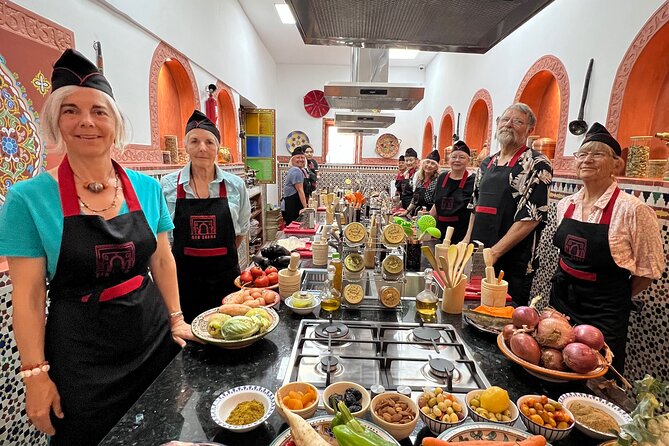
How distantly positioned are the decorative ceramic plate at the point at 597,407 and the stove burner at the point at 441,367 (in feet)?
1.09

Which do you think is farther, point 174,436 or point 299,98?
point 299,98

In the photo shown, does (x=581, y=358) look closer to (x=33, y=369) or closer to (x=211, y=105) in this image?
(x=33, y=369)

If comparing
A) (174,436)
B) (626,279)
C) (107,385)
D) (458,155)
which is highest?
(458,155)

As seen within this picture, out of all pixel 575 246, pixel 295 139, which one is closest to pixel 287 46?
pixel 295 139

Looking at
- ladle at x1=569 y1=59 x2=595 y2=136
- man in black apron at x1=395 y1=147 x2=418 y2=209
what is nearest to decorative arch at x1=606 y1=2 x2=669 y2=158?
ladle at x1=569 y1=59 x2=595 y2=136

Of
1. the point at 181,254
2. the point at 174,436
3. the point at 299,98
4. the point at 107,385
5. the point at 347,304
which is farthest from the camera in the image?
the point at 299,98

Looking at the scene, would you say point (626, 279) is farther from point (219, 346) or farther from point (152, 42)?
point (152, 42)

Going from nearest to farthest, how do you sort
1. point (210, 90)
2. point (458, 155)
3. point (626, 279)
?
point (626, 279)
point (458, 155)
point (210, 90)

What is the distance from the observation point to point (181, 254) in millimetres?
2453

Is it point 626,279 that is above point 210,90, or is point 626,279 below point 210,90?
below

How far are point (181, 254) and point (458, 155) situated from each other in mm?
3199

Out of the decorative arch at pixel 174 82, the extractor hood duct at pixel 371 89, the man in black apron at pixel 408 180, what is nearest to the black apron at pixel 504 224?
the extractor hood duct at pixel 371 89

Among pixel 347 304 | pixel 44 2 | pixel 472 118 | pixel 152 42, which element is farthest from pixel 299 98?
pixel 347 304

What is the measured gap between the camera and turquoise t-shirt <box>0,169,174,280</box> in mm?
1248
